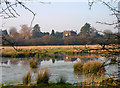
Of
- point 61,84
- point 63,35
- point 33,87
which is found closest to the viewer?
point 33,87

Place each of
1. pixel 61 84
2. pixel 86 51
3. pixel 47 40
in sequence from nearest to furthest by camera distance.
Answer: pixel 86 51, pixel 61 84, pixel 47 40

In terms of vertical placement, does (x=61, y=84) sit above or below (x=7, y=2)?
below

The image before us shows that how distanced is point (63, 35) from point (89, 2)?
116ft

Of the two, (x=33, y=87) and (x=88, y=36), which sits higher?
(x=88, y=36)

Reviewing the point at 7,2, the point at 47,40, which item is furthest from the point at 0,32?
the point at 47,40

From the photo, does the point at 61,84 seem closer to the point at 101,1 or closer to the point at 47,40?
the point at 101,1

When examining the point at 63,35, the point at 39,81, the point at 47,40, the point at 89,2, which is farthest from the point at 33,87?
the point at 63,35

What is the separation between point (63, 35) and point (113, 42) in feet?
116

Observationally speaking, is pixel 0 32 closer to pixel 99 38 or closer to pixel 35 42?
pixel 99 38

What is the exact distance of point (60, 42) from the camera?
99.6 ft

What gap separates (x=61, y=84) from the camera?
5535 mm

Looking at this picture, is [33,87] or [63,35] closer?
[33,87]

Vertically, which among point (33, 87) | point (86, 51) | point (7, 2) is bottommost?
point (33, 87)

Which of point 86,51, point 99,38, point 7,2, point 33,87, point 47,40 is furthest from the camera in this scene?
point 47,40
